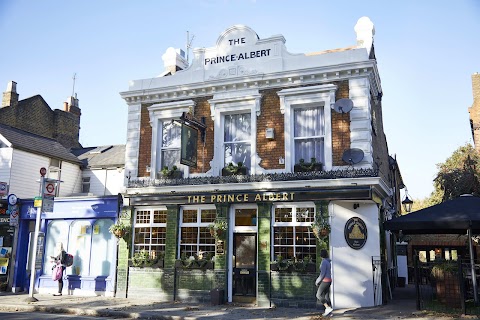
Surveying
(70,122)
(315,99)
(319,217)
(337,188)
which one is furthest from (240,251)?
(70,122)

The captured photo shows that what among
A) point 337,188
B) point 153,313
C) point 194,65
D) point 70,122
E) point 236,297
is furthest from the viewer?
point 70,122

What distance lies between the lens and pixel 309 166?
46.1ft

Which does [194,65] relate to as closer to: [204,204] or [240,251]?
[204,204]

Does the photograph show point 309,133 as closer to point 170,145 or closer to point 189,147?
point 189,147

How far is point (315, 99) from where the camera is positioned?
1452 centimetres

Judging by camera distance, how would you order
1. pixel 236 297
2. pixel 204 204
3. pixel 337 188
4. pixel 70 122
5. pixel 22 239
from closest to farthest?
pixel 337 188, pixel 236 297, pixel 204 204, pixel 22 239, pixel 70 122

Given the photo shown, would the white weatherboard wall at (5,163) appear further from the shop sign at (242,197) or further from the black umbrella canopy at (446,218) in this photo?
the black umbrella canopy at (446,218)

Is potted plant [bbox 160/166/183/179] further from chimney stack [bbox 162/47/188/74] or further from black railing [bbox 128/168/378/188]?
chimney stack [bbox 162/47/188/74]

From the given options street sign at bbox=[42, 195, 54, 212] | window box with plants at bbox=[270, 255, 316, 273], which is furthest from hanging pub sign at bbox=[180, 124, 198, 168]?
street sign at bbox=[42, 195, 54, 212]

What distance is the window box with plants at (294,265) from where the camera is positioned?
13539 millimetres

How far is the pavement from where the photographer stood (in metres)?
11.7

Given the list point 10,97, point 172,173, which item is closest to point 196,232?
point 172,173

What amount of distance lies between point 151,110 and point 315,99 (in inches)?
242

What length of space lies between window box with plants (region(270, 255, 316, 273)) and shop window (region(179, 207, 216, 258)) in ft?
7.80
